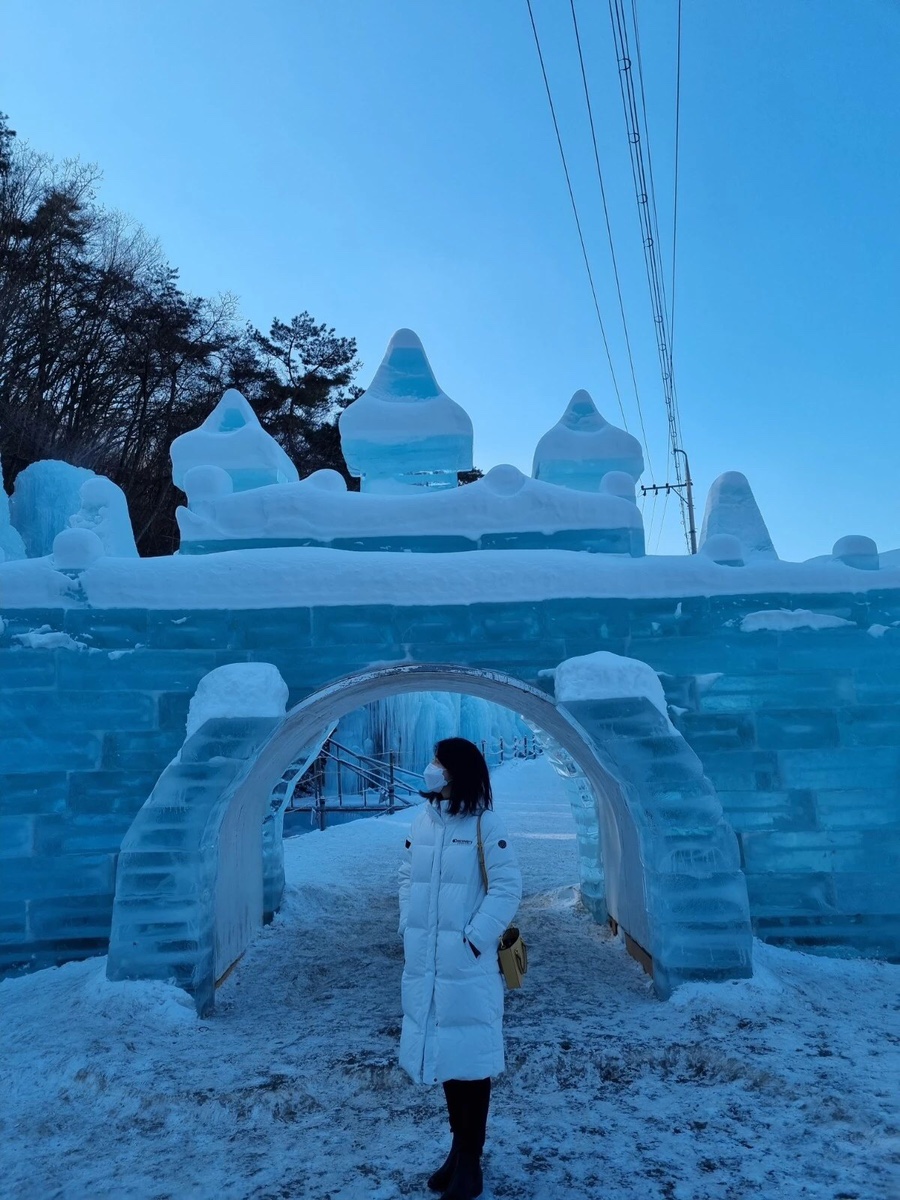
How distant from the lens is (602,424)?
730 centimetres

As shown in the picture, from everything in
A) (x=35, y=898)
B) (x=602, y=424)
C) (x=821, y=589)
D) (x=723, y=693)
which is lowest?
(x=35, y=898)

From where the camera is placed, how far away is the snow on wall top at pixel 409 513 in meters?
6.09

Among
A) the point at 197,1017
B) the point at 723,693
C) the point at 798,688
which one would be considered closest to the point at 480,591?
the point at 723,693

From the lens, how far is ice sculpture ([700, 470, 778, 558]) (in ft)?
21.3

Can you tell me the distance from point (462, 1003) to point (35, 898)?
3.59m

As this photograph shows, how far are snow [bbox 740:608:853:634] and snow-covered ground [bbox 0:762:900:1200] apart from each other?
2.05 metres

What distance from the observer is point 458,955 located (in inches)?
114

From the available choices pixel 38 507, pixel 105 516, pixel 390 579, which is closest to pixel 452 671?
pixel 390 579

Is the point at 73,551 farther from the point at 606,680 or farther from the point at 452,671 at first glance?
the point at 606,680

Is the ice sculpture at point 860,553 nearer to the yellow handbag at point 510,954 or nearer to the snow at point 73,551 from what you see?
the yellow handbag at point 510,954

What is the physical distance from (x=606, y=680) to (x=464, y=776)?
2.20 meters

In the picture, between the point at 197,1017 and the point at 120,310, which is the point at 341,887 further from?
the point at 120,310

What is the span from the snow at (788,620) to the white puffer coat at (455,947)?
3188 mm

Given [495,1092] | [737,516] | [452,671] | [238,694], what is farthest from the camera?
[737,516]
